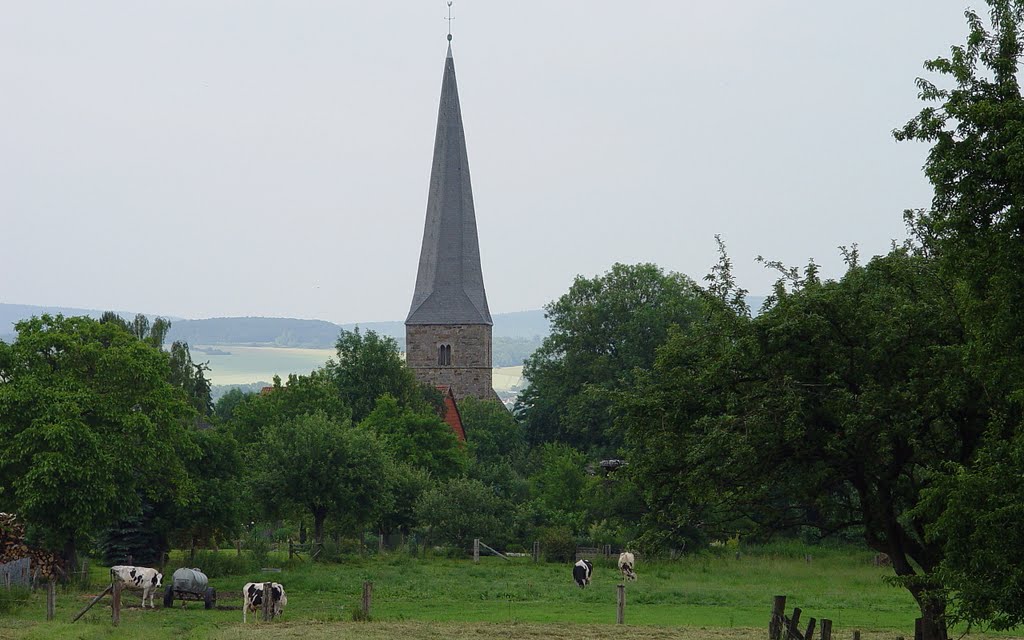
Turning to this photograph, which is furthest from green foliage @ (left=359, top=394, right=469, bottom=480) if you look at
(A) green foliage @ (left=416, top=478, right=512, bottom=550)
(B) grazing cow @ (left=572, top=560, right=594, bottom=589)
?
(B) grazing cow @ (left=572, top=560, right=594, bottom=589)

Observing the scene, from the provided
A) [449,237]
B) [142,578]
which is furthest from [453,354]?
[142,578]

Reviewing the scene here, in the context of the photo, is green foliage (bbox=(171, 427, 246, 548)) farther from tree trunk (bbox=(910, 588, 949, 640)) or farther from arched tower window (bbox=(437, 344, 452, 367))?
arched tower window (bbox=(437, 344, 452, 367))

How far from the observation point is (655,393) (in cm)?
2673

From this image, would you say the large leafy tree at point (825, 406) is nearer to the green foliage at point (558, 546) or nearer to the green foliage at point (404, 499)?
the green foliage at point (558, 546)

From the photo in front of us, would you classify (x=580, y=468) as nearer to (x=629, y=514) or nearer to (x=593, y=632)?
(x=629, y=514)

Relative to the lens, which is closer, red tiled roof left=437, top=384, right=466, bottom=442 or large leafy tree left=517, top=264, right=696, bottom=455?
large leafy tree left=517, top=264, right=696, bottom=455

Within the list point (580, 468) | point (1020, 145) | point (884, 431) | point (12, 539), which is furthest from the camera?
point (580, 468)

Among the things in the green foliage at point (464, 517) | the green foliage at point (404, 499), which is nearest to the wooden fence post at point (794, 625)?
the green foliage at point (464, 517)

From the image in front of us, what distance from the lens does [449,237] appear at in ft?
392

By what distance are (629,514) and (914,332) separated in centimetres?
3531

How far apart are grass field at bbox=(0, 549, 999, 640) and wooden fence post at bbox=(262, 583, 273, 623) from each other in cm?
35

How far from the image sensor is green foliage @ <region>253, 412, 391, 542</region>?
55.8 m

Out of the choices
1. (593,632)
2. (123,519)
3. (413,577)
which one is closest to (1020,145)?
(593,632)

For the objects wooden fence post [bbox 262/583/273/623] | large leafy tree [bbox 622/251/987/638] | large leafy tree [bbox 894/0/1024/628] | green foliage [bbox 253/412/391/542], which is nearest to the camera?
large leafy tree [bbox 894/0/1024/628]
